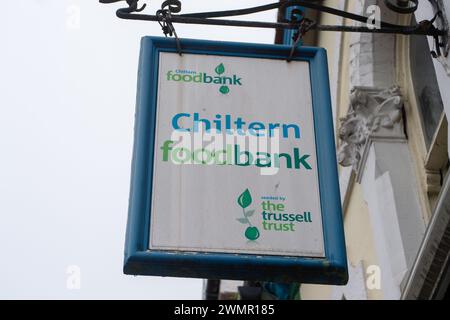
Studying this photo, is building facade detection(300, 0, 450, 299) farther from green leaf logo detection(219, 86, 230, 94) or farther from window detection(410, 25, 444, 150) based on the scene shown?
green leaf logo detection(219, 86, 230, 94)

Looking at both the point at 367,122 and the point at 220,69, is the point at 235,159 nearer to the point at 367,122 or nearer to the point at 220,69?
the point at 220,69

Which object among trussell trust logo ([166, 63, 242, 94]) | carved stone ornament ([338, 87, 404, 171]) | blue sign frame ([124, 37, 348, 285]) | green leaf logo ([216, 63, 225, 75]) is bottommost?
blue sign frame ([124, 37, 348, 285])

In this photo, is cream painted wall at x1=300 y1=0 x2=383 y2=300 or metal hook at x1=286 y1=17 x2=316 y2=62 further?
cream painted wall at x1=300 y1=0 x2=383 y2=300

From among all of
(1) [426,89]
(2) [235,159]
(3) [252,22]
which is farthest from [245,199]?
(1) [426,89]

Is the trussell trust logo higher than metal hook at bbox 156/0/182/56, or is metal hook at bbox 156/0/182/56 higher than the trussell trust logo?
metal hook at bbox 156/0/182/56

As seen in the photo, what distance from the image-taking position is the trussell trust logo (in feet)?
15.5

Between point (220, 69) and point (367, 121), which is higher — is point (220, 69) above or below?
below

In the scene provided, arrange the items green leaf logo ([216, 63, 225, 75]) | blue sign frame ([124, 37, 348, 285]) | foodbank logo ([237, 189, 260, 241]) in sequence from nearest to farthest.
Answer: blue sign frame ([124, 37, 348, 285])
foodbank logo ([237, 189, 260, 241])
green leaf logo ([216, 63, 225, 75])

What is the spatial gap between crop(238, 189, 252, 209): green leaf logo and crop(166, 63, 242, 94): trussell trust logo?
78cm

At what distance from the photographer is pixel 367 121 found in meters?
6.96

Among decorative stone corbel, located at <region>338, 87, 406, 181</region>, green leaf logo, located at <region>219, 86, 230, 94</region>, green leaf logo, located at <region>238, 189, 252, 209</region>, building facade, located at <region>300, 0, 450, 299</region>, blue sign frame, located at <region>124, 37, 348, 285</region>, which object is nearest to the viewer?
blue sign frame, located at <region>124, 37, 348, 285</region>

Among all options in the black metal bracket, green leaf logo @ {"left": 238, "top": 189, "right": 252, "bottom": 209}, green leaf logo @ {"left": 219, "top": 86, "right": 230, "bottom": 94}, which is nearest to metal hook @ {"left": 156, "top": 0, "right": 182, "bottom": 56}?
the black metal bracket

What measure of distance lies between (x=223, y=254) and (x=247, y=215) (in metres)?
0.30
